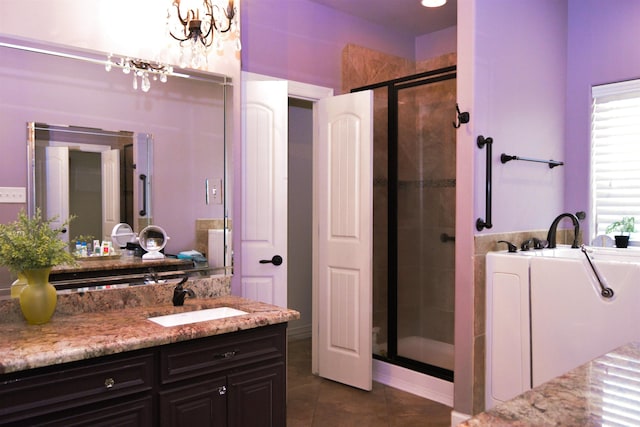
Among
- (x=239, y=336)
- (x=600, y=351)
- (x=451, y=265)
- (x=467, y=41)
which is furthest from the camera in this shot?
(x=451, y=265)

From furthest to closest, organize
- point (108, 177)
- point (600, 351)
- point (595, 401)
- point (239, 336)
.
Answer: point (600, 351), point (108, 177), point (239, 336), point (595, 401)

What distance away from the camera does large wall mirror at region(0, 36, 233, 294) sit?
2170 millimetres

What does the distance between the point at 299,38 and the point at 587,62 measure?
7.00 ft

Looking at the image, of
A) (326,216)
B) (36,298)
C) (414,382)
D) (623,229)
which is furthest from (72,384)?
(623,229)

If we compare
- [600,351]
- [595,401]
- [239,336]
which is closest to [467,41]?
[600,351]

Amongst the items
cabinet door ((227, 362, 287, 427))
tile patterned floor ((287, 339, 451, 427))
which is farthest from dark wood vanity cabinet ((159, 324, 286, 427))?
tile patterned floor ((287, 339, 451, 427))

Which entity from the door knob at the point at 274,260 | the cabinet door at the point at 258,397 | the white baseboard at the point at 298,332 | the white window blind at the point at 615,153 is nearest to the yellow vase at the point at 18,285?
the cabinet door at the point at 258,397

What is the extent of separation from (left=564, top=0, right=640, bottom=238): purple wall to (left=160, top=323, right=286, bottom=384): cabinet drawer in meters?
2.70

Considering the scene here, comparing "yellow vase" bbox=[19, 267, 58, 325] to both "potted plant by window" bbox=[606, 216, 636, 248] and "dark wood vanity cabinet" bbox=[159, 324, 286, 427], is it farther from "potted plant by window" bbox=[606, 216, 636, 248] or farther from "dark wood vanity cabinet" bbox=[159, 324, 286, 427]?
"potted plant by window" bbox=[606, 216, 636, 248]

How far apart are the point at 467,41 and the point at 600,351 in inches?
72.6

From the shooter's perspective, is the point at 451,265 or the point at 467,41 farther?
the point at 451,265

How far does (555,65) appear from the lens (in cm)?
375

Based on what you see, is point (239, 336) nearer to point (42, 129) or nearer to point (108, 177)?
point (108, 177)

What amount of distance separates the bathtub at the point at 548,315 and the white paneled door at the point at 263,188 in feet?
4.59
